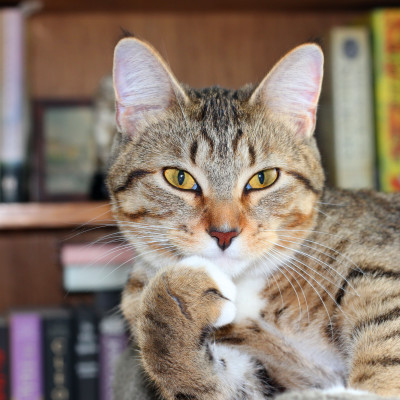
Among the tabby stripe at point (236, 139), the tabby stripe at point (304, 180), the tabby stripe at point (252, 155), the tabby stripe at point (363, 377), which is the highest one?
the tabby stripe at point (236, 139)

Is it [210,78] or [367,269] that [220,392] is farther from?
[210,78]

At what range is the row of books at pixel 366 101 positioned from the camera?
154 cm

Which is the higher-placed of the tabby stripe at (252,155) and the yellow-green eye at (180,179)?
the tabby stripe at (252,155)

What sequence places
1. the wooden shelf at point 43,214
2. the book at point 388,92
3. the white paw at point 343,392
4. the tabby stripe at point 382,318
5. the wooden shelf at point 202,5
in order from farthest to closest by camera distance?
1. the wooden shelf at point 202,5
2. the book at point 388,92
3. the wooden shelf at point 43,214
4. the tabby stripe at point 382,318
5. the white paw at point 343,392

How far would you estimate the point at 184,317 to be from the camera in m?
0.78

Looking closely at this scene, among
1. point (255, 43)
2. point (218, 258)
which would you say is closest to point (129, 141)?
point (218, 258)

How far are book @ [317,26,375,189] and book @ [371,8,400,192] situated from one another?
0.03 metres

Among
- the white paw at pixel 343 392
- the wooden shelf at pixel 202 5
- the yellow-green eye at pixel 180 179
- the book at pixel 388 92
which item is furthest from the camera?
the wooden shelf at pixel 202 5

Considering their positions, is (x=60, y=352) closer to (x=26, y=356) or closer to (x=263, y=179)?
(x=26, y=356)

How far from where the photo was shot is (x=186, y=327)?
0.78 metres

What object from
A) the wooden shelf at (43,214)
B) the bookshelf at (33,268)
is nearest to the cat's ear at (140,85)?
the wooden shelf at (43,214)

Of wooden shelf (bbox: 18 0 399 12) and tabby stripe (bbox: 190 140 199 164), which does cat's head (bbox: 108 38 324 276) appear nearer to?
tabby stripe (bbox: 190 140 199 164)

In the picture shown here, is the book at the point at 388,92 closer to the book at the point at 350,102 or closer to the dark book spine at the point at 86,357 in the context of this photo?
the book at the point at 350,102

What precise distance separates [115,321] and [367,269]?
0.82 m
